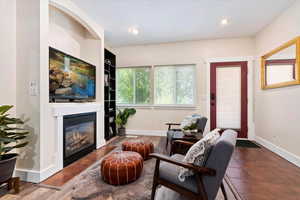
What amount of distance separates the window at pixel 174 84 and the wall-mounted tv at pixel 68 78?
1.95 m

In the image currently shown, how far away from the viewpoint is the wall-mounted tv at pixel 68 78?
216 cm

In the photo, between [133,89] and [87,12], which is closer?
[87,12]

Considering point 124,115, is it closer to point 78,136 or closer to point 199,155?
point 78,136

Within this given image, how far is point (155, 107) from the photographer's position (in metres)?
4.36

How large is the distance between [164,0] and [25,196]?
322 cm

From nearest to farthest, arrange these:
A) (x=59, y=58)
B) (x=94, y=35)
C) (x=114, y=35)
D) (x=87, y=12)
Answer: (x=59, y=58)
(x=87, y=12)
(x=94, y=35)
(x=114, y=35)

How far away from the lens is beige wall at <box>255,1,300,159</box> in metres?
2.43

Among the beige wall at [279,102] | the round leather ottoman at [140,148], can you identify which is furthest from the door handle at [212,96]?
the round leather ottoman at [140,148]

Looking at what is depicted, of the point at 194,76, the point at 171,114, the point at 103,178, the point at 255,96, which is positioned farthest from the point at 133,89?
the point at 255,96

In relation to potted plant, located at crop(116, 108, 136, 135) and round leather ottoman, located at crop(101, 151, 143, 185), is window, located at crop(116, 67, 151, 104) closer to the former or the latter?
potted plant, located at crop(116, 108, 136, 135)

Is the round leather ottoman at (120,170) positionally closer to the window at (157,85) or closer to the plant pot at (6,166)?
the plant pot at (6,166)

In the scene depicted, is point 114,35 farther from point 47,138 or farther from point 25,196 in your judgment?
point 25,196

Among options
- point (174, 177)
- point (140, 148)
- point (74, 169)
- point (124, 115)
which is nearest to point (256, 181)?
point (174, 177)

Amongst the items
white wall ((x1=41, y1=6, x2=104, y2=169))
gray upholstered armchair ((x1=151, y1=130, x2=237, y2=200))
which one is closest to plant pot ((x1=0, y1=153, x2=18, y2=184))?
white wall ((x1=41, y1=6, x2=104, y2=169))
